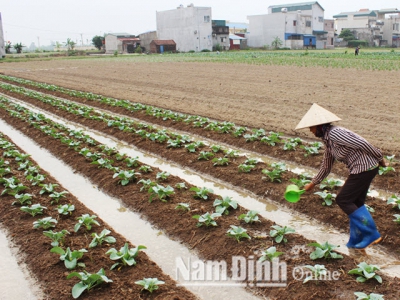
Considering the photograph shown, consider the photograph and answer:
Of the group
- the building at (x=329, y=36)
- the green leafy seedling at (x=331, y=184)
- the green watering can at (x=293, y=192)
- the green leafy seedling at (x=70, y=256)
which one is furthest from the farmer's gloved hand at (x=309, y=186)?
the building at (x=329, y=36)

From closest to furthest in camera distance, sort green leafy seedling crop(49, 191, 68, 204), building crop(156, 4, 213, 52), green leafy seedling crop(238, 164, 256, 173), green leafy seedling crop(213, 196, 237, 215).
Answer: green leafy seedling crop(213, 196, 237, 215)
green leafy seedling crop(49, 191, 68, 204)
green leafy seedling crop(238, 164, 256, 173)
building crop(156, 4, 213, 52)

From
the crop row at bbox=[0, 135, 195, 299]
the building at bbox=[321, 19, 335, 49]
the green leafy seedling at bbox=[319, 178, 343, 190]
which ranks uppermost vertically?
the building at bbox=[321, 19, 335, 49]

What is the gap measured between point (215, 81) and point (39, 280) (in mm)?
18030

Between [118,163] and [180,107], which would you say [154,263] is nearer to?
[118,163]

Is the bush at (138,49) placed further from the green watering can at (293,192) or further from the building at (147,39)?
the green watering can at (293,192)

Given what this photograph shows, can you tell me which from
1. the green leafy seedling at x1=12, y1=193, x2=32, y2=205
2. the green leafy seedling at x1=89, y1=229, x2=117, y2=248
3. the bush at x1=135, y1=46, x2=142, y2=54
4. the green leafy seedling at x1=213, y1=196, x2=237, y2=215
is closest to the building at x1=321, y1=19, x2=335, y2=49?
the bush at x1=135, y1=46, x2=142, y2=54

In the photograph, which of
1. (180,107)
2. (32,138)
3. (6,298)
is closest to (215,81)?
(180,107)

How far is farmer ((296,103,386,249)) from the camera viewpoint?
4.27m

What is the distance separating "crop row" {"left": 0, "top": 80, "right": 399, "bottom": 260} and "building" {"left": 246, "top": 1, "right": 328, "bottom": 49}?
6560 centimetres

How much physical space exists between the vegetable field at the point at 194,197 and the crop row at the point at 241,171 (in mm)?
20

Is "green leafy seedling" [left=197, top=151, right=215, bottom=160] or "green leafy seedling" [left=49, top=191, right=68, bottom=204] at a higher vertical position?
"green leafy seedling" [left=197, top=151, right=215, bottom=160]

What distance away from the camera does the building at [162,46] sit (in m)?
69.8

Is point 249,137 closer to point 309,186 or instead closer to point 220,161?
point 220,161

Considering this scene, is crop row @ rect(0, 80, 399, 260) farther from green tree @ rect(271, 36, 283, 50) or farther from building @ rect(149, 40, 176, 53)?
green tree @ rect(271, 36, 283, 50)
